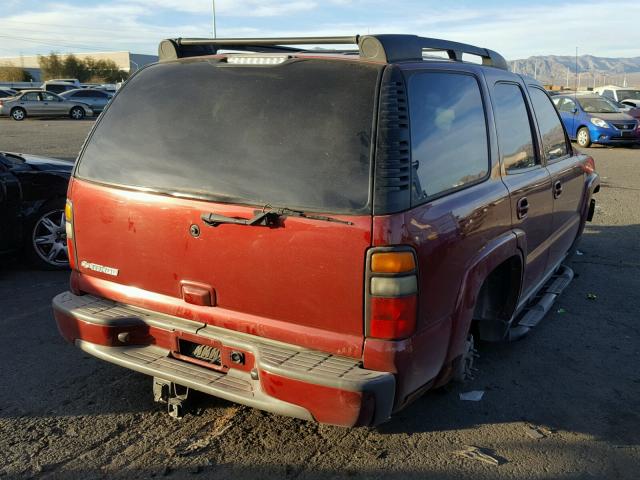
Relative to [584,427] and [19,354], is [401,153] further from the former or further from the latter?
[19,354]

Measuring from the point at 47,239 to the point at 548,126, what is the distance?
485 cm

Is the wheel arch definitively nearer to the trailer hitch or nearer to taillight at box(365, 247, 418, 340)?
taillight at box(365, 247, 418, 340)

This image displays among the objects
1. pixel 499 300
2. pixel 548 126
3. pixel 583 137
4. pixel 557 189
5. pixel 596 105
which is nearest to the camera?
pixel 499 300

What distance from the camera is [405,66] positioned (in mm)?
2906

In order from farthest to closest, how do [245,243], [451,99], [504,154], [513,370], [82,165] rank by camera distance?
[513,370], [504,154], [82,165], [451,99], [245,243]

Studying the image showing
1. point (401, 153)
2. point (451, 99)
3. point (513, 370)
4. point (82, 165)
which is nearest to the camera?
point (401, 153)

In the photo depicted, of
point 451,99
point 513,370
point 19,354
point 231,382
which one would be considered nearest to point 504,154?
point 451,99

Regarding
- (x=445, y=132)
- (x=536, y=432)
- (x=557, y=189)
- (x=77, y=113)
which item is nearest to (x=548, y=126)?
(x=557, y=189)

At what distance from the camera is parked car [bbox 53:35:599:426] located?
2.68 metres

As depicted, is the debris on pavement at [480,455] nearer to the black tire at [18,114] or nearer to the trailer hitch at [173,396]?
the trailer hitch at [173,396]

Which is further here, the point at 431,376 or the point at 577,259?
the point at 577,259

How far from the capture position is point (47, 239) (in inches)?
244

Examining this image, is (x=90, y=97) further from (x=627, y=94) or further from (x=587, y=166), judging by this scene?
(x=587, y=166)

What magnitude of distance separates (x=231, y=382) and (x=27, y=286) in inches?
147
